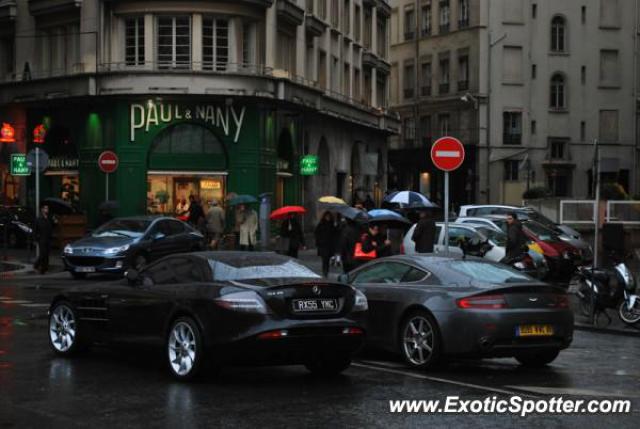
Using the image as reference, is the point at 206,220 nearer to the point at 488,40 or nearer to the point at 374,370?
the point at 374,370

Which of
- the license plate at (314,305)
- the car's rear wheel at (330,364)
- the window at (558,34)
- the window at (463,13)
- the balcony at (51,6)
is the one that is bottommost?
the car's rear wheel at (330,364)

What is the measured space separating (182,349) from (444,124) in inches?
2461

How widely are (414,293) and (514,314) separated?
119 centimetres

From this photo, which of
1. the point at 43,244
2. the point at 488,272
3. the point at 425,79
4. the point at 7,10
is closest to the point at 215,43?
the point at 7,10

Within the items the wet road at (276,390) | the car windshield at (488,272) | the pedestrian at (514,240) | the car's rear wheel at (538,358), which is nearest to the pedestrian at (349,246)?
the pedestrian at (514,240)

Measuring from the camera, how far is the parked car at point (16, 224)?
37500 mm

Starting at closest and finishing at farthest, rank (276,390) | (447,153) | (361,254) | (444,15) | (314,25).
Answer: (276,390), (447,153), (361,254), (314,25), (444,15)

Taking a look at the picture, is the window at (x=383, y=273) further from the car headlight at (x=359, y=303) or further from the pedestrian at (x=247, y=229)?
the pedestrian at (x=247, y=229)

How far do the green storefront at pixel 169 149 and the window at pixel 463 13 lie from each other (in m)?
33.2

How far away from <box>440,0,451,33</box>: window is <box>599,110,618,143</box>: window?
11.6 m

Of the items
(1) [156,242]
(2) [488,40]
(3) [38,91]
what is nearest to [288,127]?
(3) [38,91]

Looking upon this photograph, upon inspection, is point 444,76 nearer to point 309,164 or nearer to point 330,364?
point 309,164

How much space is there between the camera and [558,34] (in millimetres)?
70938

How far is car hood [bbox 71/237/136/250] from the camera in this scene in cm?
2631
